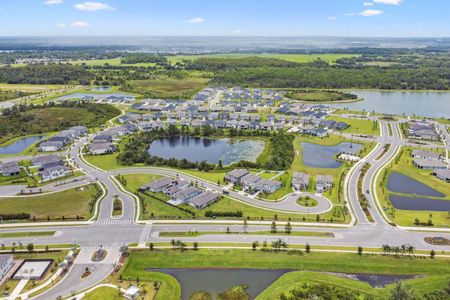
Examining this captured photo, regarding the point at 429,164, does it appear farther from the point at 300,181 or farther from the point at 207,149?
the point at 207,149

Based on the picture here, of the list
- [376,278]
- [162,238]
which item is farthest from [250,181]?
[376,278]

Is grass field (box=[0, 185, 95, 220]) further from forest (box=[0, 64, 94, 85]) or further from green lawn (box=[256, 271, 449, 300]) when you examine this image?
forest (box=[0, 64, 94, 85])

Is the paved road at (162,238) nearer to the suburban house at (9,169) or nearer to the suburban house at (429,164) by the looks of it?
the suburban house at (9,169)

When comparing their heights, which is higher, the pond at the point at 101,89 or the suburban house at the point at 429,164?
the pond at the point at 101,89

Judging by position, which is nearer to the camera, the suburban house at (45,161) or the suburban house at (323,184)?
the suburban house at (323,184)

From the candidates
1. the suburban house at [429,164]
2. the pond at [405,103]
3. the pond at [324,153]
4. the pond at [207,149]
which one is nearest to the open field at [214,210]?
the pond at [207,149]

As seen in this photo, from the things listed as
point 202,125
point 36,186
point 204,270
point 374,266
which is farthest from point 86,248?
point 202,125

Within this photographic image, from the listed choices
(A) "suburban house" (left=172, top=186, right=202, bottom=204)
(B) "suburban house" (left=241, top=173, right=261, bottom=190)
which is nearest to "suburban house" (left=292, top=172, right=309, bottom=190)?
(B) "suburban house" (left=241, top=173, right=261, bottom=190)


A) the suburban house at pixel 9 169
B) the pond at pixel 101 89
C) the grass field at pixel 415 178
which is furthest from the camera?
the pond at pixel 101 89
